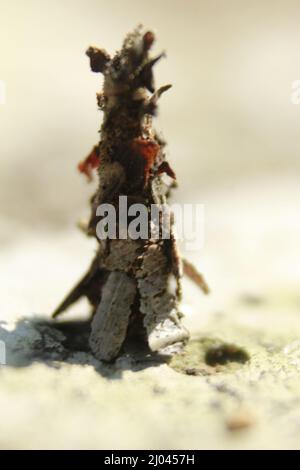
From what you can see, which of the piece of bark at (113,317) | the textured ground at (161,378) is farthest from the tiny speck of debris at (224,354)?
the piece of bark at (113,317)

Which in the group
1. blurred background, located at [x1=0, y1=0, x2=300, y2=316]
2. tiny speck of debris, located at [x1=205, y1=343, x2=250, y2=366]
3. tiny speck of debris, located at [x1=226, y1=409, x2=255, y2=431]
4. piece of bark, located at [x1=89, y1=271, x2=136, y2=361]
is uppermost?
blurred background, located at [x1=0, y1=0, x2=300, y2=316]

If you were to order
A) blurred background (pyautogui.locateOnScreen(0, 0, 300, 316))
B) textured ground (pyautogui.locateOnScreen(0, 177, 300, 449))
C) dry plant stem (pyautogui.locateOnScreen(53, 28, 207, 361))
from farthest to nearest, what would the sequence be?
blurred background (pyautogui.locateOnScreen(0, 0, 300, 316)), dry plant stem (pyautogui.locateOnScreen(53, 28, 207, 361)), textured ground (pyautogui.locateOnScreen(0, 177, 300, 449))

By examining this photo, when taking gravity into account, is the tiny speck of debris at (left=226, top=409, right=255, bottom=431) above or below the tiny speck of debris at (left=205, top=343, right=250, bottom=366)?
below

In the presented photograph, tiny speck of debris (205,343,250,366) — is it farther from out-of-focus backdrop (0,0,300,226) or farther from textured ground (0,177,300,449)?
out-of-focus backdrop (0,0,300,226)

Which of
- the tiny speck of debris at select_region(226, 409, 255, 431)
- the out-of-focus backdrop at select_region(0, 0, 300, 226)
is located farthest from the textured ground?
the out-of-focus backdrop at select_region(0, 0, 300, 226)

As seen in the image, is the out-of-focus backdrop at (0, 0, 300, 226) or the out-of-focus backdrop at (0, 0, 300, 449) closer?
the out-of-focus backdrop at (0, 0, 300, 449)

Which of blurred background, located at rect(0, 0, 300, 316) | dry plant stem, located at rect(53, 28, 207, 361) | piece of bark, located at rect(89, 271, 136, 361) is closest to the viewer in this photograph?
dry plant stem, located at rect(53, 28, 207, 361)

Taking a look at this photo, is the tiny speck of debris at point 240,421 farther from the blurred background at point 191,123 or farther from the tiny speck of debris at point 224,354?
the blurred background at point 191,123

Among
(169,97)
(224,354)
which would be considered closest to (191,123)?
(169,97)

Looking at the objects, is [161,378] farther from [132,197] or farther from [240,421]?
[132,197]
